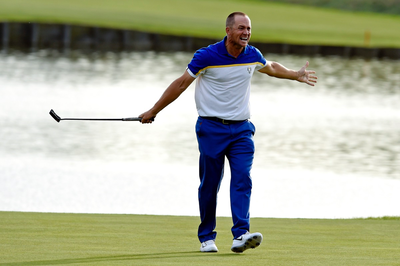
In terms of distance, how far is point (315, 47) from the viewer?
125ft

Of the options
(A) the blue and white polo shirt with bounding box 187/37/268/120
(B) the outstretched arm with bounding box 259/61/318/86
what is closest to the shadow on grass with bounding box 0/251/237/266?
(A) the blue and white polo shirt with bounding box 187/37/268/120

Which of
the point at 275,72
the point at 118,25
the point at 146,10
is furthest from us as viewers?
the point at 146,10

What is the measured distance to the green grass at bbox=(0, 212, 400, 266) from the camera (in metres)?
5.18

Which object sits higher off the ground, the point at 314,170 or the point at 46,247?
the point at 46,247

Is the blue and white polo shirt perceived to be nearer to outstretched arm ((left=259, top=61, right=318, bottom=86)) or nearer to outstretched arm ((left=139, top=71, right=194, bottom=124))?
outstretched arm ((left=139, top=71, right=194, bottom=124))

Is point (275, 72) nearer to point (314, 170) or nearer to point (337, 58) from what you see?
point (314, 170)

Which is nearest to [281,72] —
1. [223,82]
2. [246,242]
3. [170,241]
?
[223,82]

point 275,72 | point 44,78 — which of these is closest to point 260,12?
point 44,78

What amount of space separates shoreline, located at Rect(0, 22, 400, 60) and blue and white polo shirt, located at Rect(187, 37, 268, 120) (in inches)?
1217

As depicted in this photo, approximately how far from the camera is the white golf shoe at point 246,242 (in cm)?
531

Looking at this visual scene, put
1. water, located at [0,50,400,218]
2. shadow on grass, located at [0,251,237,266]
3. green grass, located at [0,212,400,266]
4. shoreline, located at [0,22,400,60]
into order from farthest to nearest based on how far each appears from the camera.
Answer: shoreline, located at [0,22,400,60], water, located at [0,50,400,218], green grass, located at [0,212,400,266], shadow on grass, located at [0,251,237,266]

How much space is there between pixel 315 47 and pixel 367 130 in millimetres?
21080

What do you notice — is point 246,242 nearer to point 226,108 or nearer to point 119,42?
point 226,108

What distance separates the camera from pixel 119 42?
37875mm
